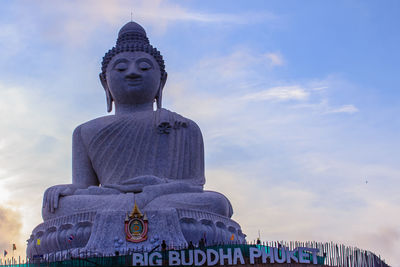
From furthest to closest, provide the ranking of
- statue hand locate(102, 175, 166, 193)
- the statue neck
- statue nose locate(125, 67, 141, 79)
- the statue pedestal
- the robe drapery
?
the statue neck → statue nose locate(125, 67, 141, 79) → the robe drapery → statue hand locate(102, 175, 166, 193) → the statue pedestal

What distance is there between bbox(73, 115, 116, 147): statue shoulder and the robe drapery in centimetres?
12

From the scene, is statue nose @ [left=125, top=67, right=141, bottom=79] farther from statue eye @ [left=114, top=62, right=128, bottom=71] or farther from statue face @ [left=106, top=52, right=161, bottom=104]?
statue eye @ [left=114, top=62, right=128, bottom=71]

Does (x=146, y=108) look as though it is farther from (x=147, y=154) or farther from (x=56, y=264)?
(x=56, y=264)

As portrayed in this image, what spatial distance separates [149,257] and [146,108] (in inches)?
267

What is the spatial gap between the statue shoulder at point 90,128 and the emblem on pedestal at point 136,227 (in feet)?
12.8

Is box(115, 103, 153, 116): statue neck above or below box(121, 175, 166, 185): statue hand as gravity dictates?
above

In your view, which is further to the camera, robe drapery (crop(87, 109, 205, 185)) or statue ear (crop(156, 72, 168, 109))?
statue ear (crop(156, 72, 168, 109))

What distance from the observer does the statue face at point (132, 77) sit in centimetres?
1855

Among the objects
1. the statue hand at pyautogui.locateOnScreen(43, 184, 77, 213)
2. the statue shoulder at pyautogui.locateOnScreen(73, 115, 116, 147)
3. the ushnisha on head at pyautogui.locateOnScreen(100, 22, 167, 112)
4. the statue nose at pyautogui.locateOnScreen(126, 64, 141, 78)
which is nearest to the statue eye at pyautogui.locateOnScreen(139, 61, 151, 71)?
the ushnisha on head at pyautogui.locateOnScreen(100, 22, 167, 112)

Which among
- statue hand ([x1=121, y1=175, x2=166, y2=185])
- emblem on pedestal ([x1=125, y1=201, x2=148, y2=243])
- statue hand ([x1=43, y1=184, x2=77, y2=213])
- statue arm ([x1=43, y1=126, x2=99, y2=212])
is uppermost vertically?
statue arm ([x1=43, y1=126, x2=99, y2=212])

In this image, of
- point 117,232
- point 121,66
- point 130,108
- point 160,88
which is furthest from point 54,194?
point 160,88

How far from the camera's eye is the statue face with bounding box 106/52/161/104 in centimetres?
1855

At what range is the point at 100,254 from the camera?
13742mm

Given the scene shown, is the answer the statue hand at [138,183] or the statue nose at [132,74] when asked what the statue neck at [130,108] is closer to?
the statue nose at [132,74]
